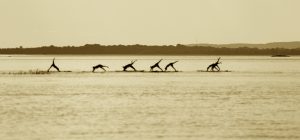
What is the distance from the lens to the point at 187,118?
3153 centimetres

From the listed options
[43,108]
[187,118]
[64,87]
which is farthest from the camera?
[64,87]

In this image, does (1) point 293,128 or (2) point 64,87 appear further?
(2) point 64,87

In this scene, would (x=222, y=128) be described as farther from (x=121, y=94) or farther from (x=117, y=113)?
(x=121, y=94)

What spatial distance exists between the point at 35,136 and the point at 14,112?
29.4 feet

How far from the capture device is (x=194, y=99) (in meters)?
43.1

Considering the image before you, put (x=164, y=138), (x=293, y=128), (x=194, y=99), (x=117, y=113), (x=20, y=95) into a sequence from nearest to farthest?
1. (x=164, y=138)
2. (x=293, y=128)
3. (x=117, y=113)
4. (x=194, y=99)
5. (x=20, y=95)

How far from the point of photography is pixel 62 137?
25.4 meters

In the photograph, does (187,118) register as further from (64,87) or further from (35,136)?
(64,87)

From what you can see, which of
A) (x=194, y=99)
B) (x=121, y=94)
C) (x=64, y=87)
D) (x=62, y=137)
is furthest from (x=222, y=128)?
(x=64, y=87)

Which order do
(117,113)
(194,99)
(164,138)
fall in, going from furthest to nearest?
(194,99)
(117,113)
(164,138)

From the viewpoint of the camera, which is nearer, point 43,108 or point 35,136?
point 35,136

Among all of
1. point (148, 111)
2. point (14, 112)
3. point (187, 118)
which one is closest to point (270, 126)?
point (187, 118)

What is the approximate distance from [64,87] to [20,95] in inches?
383

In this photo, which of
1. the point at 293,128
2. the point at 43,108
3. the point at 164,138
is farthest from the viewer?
the point at 43,108
